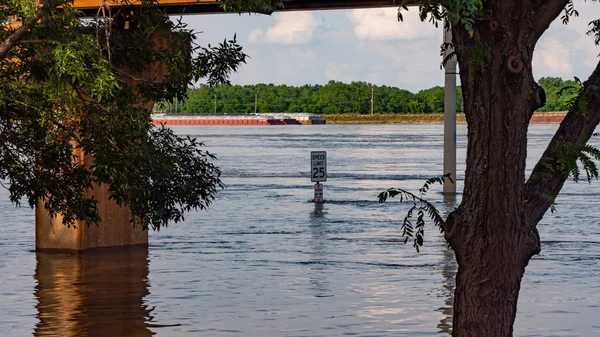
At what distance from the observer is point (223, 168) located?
5516 cm

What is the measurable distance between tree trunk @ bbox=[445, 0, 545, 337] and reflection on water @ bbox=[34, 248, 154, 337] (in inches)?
236

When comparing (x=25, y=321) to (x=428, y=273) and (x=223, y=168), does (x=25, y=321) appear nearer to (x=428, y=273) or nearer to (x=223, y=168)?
(x=428, y=273)

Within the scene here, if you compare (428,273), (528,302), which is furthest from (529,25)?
(428,273)

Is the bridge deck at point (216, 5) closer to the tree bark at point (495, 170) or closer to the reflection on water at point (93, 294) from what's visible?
the reflection on water at point (93, 294)

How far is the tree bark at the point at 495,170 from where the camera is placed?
7.58m

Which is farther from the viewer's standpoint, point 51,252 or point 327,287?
point 51,252

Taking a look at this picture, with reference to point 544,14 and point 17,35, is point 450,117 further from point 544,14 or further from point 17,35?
point 544,14

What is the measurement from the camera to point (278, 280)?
1738cm

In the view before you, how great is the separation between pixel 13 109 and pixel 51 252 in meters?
10.2

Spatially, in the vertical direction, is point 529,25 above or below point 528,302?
above

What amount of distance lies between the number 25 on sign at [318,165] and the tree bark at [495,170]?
20538 millimetres

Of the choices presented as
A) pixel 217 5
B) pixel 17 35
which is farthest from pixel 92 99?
pixel 217 5

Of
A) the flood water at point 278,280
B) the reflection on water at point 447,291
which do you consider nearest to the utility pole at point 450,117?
the flood water at point 278,280

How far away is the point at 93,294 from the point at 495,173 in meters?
9.29
